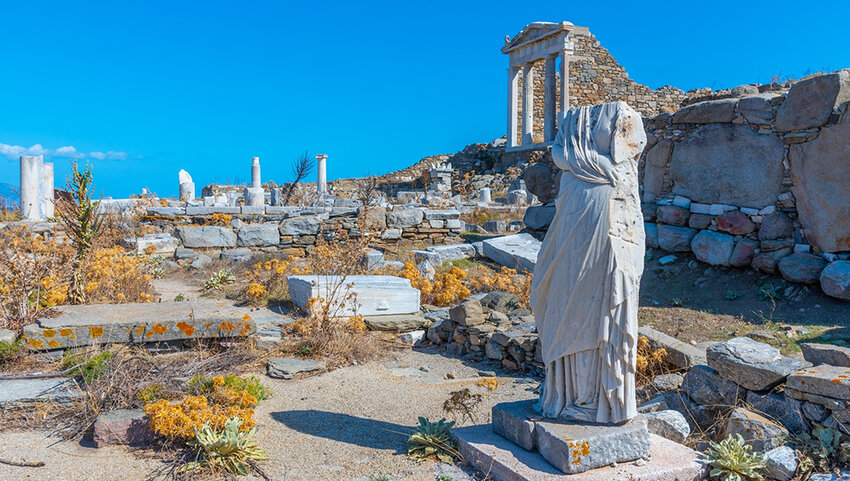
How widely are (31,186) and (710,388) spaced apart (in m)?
15.6

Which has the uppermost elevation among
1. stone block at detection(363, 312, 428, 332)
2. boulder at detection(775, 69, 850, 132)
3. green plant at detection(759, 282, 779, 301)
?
boulder at detection(775, 69, 850, 132)

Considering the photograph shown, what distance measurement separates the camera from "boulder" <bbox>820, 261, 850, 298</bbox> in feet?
21.3

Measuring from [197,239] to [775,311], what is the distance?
357 inches

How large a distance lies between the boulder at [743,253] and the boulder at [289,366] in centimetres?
551

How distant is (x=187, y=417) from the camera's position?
3.62 m

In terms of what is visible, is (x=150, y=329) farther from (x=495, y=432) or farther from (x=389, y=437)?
(x=495, y=432)

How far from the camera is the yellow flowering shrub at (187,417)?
3.62 metres

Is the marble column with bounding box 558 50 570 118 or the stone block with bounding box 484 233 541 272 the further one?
the marble column with bounding box 558 50 570 118

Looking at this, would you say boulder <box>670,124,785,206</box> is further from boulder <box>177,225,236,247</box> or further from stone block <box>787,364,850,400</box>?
boulder <box>177,225,236,247</box>

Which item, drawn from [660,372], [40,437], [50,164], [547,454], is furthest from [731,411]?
[50,164]

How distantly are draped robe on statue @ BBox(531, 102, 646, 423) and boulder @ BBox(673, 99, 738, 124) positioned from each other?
19.2ft

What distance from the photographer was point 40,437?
3.93m

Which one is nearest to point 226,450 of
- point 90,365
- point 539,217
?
point 90,365

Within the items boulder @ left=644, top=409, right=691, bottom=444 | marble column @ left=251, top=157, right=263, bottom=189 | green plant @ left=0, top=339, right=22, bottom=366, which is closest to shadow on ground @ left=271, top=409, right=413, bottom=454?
boulder @ left=644, top=409, right=691, bottom=444
